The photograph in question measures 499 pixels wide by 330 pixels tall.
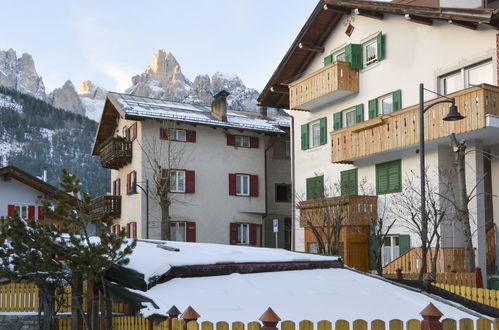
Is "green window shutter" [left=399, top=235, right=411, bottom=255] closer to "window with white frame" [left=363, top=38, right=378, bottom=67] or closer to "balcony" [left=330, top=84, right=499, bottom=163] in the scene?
"balcony" [left=330, top=84, right=499, bottom=163]

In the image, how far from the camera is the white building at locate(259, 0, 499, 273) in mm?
21953

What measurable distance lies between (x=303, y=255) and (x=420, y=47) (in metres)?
15.5

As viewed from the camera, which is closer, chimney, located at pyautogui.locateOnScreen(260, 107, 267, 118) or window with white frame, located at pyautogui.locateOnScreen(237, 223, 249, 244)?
window with white frame, located at pyautogui.locateOnScreen(237, 223, 249, 244)

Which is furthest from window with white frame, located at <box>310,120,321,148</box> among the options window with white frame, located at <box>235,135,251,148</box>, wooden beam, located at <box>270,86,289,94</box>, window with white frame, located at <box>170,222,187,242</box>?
window with white frame, located at <box>170,222,187,242</box>

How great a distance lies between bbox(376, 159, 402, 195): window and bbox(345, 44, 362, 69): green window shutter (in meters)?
4.53

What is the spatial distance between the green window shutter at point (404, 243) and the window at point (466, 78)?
5.55 meters

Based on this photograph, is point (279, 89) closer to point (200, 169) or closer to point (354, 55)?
point (354, 55)

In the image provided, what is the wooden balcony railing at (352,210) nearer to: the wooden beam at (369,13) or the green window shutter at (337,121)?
the green window shutter at (337,121)

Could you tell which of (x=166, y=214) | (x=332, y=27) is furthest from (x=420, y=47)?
(x=166, y=214)

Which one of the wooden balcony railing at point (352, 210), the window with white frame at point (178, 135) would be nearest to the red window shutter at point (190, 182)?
the window with white frame at point (178, 135)

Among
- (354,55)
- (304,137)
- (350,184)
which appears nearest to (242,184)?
(304,137)

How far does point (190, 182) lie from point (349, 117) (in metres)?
11.4

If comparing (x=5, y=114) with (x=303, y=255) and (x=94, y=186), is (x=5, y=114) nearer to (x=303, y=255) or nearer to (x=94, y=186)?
(x=94, y=186)

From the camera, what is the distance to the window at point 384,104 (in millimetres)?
25859
